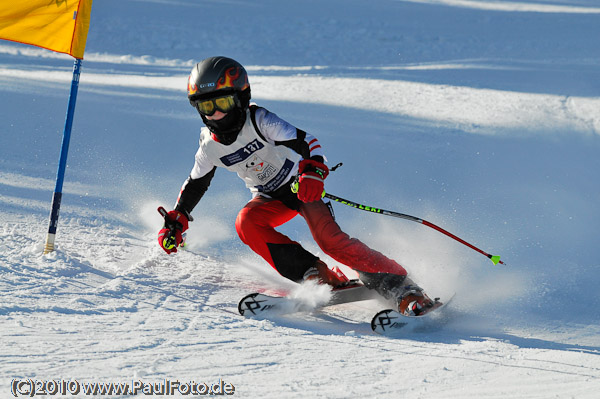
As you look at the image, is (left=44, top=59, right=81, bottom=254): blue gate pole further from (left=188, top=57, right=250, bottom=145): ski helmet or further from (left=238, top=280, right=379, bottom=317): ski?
(left=238, top=280, right=379, bottom=317): ski

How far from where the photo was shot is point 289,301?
3.91m

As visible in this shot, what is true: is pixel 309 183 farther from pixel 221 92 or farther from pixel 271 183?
pixel 221 92

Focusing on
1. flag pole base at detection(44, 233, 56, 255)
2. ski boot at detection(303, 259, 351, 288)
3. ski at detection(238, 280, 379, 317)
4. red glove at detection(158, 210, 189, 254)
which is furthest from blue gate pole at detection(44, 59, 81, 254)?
ski boot at detection(303, 259, 351, 288)

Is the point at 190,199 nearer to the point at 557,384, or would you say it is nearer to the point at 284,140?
the point at 284,140

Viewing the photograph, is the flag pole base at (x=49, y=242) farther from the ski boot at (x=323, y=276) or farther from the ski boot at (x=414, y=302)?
the ski boot at (x=414, y=302)

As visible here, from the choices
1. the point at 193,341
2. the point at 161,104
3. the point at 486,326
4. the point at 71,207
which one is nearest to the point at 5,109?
the point at 161,104

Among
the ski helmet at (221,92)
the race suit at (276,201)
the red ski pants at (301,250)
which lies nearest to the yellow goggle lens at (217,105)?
the ski helmet at (221,92)

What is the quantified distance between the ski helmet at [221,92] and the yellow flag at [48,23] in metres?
1.23

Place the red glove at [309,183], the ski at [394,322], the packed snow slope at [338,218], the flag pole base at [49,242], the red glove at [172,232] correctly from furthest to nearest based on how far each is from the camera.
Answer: the flag pole base at [49,242] → the red glove at [172,232] → the red glove at [309,183] → the ski at [394,322] → the packed snow slope at [338,218]

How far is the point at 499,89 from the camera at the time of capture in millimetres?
9703

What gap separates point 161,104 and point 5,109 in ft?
7.07

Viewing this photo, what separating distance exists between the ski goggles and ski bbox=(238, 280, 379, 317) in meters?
1.16

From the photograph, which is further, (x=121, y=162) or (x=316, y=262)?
(x=121, y=162)

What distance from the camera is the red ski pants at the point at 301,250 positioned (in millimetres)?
3945
